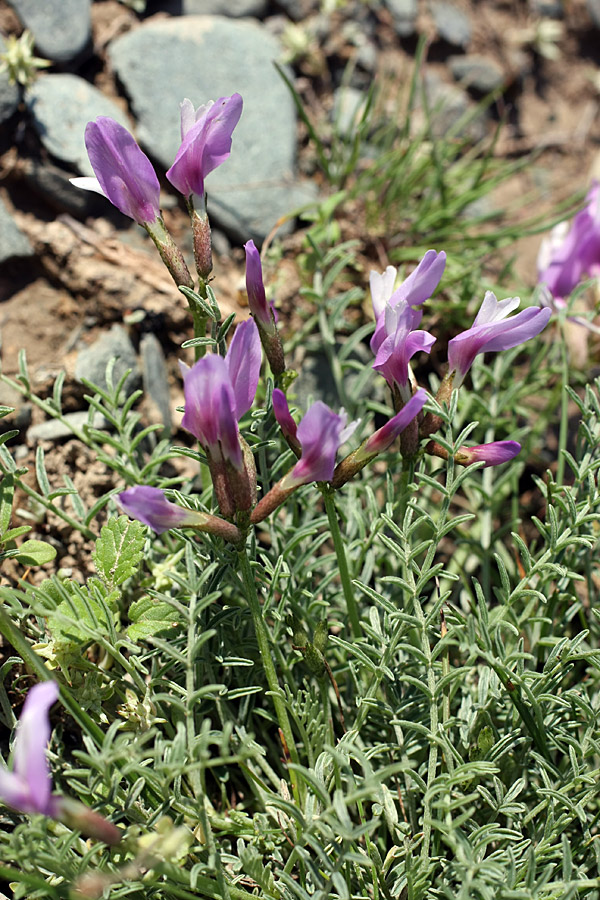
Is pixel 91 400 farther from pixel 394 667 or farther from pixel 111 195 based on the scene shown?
pixel 394 667

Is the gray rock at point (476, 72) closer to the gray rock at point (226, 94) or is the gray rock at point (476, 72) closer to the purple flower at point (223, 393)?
the gray rock at point (226, 94)

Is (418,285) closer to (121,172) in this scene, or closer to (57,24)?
(121,172)

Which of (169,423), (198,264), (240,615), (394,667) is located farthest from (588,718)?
(169,423)

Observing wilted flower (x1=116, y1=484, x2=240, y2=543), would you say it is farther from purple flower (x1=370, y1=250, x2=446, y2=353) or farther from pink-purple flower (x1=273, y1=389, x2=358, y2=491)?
purple flower (x1=370, y1=250, x2=446, y2=353)

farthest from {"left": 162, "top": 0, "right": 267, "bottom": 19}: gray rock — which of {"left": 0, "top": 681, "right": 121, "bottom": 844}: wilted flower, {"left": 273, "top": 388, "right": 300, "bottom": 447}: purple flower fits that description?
{"left": 0, "top": 681, "right": 121, "bottom": 844}: wilted flower

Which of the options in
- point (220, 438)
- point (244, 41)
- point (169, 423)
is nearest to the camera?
point (220, 438)

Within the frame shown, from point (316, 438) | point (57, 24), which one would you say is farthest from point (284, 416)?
point (57, 24)
